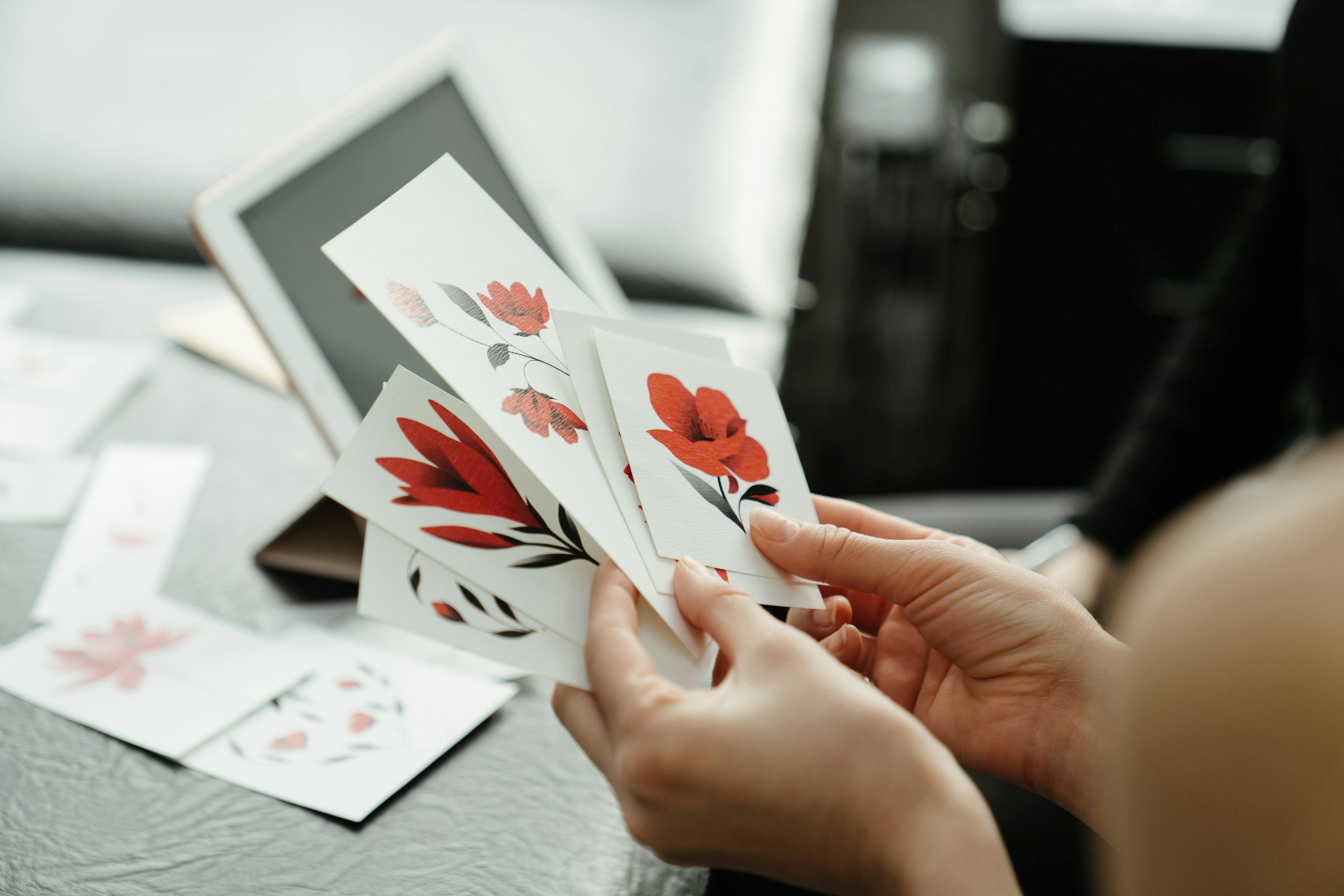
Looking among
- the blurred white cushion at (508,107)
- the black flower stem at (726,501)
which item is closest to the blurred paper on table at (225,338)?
the blurred white cushion at (508,107)

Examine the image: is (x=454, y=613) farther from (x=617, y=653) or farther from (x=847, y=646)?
(x=847, y=646)

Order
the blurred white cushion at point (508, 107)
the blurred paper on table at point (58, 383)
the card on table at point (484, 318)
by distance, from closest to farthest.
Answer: the card on table at point (484, 318) < the blurred paper on table at point (58, 383) < the blurred white cushion at point (508, 107)

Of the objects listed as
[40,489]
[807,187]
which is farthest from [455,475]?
[807,187]

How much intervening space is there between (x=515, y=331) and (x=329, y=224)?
0.91 feet

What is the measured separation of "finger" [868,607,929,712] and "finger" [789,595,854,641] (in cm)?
4

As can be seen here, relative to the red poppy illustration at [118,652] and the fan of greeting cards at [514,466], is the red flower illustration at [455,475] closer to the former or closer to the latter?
the fan of greeting cards at [514,466]

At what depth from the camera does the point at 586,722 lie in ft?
1.68

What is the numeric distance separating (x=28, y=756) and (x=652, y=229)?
1048 millimetres

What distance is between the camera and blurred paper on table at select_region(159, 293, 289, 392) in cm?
103

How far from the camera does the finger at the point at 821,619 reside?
0.66m

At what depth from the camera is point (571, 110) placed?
1451 mm

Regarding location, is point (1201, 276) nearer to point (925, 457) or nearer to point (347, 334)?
point (925, 457)

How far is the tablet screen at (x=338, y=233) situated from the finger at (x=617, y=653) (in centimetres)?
26

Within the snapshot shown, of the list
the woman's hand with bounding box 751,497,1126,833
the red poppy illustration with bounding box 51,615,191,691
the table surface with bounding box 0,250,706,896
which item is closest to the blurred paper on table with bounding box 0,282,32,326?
the table surface with bounding box 0,250,706,896
